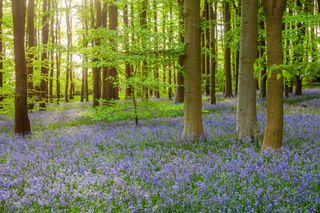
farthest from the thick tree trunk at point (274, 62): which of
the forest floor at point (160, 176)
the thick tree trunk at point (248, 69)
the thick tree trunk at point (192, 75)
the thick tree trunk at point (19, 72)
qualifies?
the thick tree trunk at point (19, 72)

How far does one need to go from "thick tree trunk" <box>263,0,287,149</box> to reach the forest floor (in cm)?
47

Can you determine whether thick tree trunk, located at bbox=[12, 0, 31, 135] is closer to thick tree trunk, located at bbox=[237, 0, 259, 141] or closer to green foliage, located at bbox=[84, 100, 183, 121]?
green foliage, located at bbox=[84, 100, 183, 121]

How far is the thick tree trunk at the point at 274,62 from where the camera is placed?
8023 millimetres

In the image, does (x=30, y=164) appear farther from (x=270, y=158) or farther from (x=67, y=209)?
(x=270, y=158)

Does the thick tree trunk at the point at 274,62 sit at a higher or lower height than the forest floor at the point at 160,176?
higher

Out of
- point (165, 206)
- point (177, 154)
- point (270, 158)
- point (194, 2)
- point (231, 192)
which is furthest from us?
point (194, 2)

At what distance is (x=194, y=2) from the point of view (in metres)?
10.5

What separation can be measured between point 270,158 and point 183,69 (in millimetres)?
4036

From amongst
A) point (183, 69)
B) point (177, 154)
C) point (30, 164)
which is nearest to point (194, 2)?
point (183, 69)

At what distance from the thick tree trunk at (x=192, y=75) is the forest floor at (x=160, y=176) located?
0.53 metres

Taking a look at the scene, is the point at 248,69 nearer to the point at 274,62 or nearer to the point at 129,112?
the point at 274,62

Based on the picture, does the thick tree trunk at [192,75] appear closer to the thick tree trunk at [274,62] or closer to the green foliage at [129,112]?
the thick tree trunk at [274,62]

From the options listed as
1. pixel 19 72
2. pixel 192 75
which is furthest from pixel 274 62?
pixel 19 72

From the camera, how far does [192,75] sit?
10.6 metres
